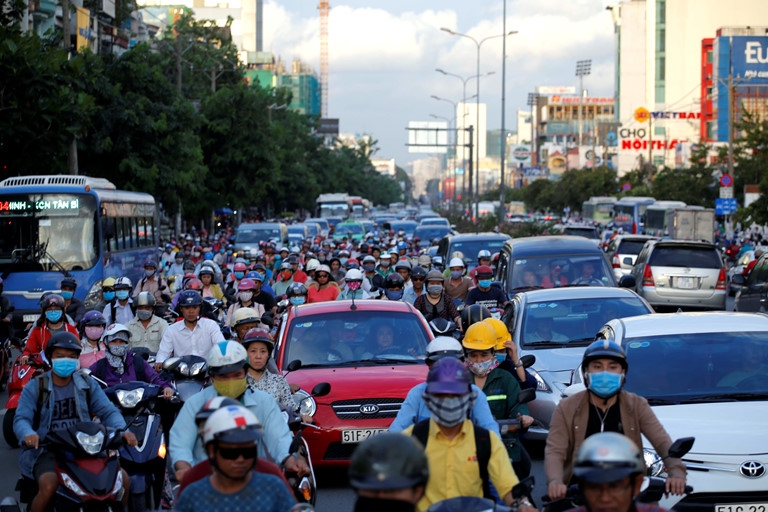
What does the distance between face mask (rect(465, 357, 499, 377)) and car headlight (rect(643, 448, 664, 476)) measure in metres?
1.06

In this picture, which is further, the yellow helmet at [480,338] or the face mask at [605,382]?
the yellow helmet at [480,338]

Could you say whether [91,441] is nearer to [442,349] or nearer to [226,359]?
[226,359]

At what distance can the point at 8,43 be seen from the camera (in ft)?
81.0

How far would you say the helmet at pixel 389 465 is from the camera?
404 centimetres

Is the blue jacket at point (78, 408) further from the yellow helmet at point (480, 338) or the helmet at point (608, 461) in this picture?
the helmet at point (608, 461)

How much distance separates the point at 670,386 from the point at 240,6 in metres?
158

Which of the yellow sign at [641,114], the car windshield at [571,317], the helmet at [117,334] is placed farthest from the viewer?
the yellow sign at [641,114]

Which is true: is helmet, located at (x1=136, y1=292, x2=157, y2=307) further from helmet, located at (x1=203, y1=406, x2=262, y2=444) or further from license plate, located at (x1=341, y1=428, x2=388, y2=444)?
helmet, located at (x1=203, y1=406, x2=262, y2=444)

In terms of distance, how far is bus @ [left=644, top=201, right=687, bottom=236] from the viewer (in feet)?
203

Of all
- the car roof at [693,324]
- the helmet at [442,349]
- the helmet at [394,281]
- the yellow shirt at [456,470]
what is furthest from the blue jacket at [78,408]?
the helmet at [394,281]

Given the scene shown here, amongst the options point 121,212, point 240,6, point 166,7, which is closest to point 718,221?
point 121,212

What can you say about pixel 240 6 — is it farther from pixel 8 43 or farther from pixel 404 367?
pixel 404 367

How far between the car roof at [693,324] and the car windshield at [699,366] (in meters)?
0.04

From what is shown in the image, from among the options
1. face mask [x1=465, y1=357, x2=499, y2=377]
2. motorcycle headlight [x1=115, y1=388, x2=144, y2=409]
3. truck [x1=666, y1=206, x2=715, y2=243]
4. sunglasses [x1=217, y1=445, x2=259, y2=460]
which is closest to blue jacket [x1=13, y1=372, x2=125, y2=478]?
motorcycle headlight [x1=115, y1=388, x2=144, y2=409]
